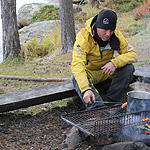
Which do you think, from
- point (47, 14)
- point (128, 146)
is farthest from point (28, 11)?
point (128, 146)

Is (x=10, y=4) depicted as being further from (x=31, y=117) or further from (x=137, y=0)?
(x=137, y=0)

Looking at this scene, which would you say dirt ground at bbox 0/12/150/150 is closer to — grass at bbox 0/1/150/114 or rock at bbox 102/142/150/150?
grass at bbox 0/1/150/114

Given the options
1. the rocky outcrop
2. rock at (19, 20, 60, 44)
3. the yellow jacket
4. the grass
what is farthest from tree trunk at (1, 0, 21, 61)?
the rocky outcrop

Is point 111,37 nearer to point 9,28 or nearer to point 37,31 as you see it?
point 9,28

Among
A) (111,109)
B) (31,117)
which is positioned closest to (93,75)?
(111,109)

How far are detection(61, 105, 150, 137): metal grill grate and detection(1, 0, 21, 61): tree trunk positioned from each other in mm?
5001

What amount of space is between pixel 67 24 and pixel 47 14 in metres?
7.08

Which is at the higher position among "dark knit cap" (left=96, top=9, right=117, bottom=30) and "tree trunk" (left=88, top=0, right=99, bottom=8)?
"tree trunk" (left=88, top=0, right=99, bottom=8)

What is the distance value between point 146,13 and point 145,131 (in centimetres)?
1110

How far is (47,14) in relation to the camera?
14.7m

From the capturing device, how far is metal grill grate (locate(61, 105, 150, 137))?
218cm

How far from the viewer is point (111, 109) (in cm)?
274

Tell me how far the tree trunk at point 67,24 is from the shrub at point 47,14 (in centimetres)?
628

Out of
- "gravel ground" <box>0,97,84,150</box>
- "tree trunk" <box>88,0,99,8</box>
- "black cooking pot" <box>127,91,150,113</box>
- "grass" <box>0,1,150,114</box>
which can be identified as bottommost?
"gravel ground" <box>0,97,84,150</box>
